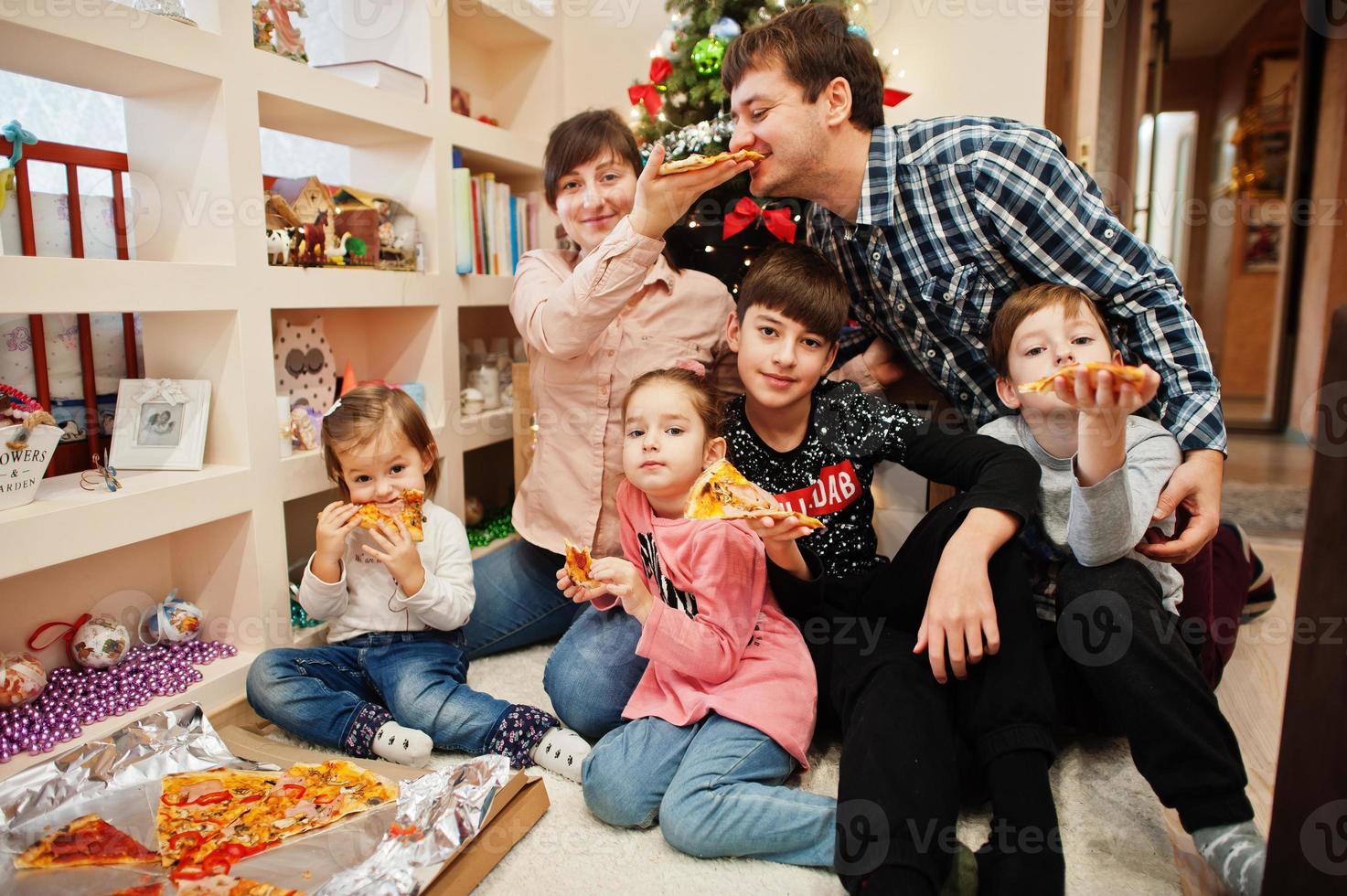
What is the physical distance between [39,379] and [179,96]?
65 cm

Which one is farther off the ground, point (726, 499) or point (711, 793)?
point (726, 499)

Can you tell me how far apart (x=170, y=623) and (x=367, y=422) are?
614 mm

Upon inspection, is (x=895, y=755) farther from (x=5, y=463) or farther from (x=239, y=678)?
(x=5, y=463)

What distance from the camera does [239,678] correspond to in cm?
184

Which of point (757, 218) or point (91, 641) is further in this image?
point (757, 218)

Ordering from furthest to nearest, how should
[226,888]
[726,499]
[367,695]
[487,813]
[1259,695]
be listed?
[1259,695]
[367,695]
[726,499]
[487,813]
[226,888]

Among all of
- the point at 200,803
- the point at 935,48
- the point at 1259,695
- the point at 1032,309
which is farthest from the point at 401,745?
the point at 935,48

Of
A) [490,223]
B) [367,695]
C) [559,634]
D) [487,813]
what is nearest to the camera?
[487,813]

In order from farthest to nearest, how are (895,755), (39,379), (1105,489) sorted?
(39,379) → (1105,489) → (895,755)

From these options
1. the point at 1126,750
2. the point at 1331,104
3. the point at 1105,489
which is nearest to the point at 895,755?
the point at 1105,489

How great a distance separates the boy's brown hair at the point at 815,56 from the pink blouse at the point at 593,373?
456 mm

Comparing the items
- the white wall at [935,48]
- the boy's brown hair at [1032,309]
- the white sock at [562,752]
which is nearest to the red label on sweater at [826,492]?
the boy's brown hair at [1032,309]

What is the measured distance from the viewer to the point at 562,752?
1626mm

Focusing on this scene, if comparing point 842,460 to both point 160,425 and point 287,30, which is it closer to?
point 160,425
